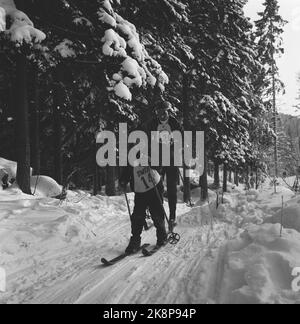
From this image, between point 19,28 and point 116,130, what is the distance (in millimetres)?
8608

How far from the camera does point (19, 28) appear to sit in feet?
27.5

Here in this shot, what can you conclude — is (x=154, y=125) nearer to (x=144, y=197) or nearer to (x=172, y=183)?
(x=172, y=183)

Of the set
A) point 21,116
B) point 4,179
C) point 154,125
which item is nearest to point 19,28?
point 21,116

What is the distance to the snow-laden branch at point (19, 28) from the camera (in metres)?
8.30

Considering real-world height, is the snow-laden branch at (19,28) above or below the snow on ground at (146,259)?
above

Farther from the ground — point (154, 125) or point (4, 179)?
point (154, 125)

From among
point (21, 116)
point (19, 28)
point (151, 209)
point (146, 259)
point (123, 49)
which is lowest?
point (146, 259)

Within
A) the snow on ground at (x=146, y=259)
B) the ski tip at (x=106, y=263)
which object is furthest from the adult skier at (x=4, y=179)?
the ski tip at (x=106, y=263)

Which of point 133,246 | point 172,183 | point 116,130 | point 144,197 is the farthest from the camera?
point 116,130

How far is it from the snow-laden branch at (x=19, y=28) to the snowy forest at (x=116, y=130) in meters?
0.03

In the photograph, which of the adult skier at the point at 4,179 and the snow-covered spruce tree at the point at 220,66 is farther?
the snow-covered spruce tree at the point at 220,66

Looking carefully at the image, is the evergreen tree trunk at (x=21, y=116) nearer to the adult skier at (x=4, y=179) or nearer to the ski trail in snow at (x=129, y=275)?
the adult skier at (x=4, y=179)

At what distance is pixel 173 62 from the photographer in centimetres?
1523
